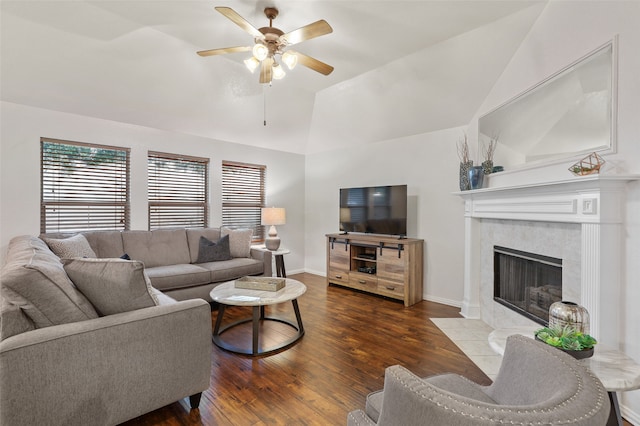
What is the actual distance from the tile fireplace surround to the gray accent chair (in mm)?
1216

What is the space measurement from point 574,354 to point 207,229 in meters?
4.19

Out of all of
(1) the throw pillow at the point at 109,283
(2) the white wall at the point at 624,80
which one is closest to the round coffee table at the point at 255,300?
(1) the throw pillow at the point at 109,283

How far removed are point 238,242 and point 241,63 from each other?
2.41 m

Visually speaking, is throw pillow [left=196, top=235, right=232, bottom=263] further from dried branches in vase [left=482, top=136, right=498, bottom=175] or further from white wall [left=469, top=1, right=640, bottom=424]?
white wall [left=469, top=1, right=640, bottom=424]

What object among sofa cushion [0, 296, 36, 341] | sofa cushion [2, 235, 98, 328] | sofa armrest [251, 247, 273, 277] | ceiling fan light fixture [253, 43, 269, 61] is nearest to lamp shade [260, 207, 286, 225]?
sofa armrest [251, 247, 273, 277]

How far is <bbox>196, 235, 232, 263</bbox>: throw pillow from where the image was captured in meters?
4.08

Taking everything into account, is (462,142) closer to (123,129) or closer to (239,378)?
(239,378)

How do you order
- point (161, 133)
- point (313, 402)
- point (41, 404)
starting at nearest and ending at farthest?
point (41, 404) < point (313, 402) < point (161, 133)

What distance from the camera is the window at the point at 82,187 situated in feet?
11.3

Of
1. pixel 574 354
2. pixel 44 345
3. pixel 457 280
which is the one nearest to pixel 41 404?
pixel 44 345

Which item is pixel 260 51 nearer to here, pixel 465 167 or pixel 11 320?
pixel 11 320

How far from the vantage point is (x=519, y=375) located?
3.93 feet

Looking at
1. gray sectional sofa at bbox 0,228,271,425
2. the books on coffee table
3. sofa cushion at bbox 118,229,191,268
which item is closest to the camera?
gray sectional sofa at bbox 0,228,271,425

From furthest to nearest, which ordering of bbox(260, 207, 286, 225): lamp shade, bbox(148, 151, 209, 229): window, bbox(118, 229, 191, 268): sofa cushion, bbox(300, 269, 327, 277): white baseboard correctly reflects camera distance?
bbox(300, 269, 327, 277): white baseboard → bbox(260, 207, 286, 225): lamp shade → bbox(148, 151, 209, 229): window → bbox(118, 229, 191, 268): sofa cushion
